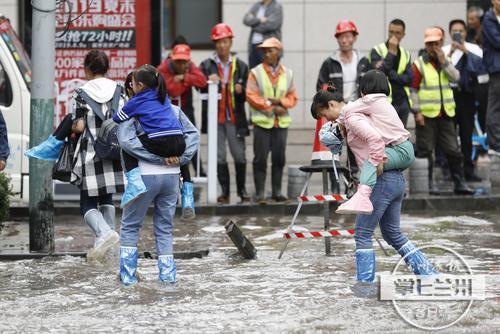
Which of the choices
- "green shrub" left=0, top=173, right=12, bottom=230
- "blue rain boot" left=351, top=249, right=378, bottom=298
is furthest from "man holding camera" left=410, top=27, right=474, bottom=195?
"blue rain boot" left=351, top=249, right=378, bottom=298

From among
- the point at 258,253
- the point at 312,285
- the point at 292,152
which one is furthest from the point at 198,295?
the point at 292,152

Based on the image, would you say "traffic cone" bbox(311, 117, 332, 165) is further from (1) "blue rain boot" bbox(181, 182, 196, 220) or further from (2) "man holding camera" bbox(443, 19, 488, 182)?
(2) "man holding camera" bbox(443, 19, 488, 182)

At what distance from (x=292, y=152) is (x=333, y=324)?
39.4 feet

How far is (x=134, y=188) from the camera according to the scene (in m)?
9.77

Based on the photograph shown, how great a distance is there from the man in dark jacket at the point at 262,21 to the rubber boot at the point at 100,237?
29.4 feet

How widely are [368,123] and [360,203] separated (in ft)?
2.05

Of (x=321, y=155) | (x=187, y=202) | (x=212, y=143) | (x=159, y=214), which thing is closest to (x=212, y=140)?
(x=212, y=143)

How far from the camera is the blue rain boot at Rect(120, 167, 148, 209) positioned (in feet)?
32.0

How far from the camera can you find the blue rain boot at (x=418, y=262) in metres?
9.66

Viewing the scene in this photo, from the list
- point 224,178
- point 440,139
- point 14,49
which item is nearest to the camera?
point 14,49

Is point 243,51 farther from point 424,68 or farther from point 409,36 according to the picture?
point 424,68

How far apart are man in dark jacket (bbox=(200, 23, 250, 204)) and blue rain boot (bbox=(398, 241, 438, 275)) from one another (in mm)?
6347

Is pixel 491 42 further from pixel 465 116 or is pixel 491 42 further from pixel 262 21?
pixel 262 21

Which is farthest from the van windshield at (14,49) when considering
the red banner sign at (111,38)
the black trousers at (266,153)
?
the black trousers at (266,153)
